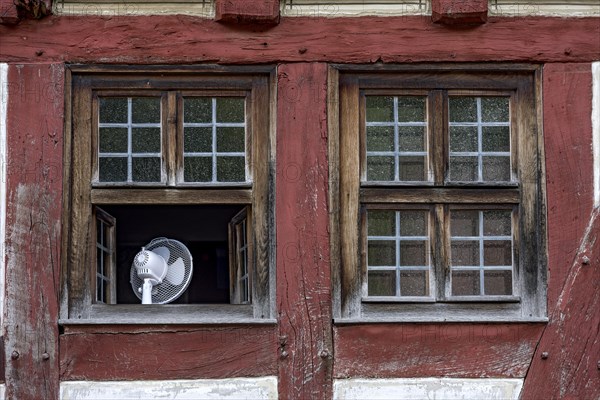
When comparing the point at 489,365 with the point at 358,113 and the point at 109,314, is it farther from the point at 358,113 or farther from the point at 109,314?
the point at 109,314

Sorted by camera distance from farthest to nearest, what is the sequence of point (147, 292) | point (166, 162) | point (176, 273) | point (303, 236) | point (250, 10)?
point (176, 273) → point (147, 292) → point (166, 162) → point (250, 10) → point (303, 236)

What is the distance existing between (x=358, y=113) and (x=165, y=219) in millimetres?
1652

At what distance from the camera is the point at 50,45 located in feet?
26.5

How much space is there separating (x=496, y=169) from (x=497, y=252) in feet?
1.70

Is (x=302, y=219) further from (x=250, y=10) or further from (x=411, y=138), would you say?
(x=250, y=10)

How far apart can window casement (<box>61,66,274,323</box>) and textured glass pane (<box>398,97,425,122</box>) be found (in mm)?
818

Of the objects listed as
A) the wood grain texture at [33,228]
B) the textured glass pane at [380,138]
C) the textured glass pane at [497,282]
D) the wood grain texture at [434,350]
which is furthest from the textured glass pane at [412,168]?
the wood grain texture at [33,228]

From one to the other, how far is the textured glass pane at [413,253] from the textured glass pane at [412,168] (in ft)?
1.30

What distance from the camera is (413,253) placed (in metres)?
8.12

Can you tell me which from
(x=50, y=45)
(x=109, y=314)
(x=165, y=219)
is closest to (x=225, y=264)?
(x=165, y=219)

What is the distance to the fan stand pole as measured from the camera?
823 centimetres

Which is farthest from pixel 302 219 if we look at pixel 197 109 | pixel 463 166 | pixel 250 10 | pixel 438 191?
pixel 250 10

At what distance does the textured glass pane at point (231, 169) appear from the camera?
813 cm

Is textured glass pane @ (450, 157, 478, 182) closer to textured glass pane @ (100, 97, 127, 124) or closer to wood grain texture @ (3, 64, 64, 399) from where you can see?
textured glass pane @ (100, 97, 127, 124)
